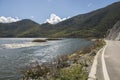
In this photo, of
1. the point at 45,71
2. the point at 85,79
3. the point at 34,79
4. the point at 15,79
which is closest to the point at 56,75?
the point at 85,79

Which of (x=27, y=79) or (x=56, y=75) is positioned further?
(x=27, y=79)

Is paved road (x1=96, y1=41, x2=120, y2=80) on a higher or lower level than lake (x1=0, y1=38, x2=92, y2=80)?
higher

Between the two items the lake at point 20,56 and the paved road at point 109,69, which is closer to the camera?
the paved road at point 109,69

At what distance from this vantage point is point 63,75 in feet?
36.5

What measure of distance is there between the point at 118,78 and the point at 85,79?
186 centimetres

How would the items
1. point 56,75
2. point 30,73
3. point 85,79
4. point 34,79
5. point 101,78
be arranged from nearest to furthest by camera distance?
point 85,79, point 101,78, point 56,75, point 34,79, point 30,73

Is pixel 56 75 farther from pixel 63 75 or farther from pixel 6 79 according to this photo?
pixel 6 79

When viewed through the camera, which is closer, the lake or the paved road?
the paved road

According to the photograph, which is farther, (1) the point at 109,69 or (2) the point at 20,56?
(2) the point at 20,56

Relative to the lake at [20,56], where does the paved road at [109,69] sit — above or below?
above

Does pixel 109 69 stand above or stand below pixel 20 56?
above

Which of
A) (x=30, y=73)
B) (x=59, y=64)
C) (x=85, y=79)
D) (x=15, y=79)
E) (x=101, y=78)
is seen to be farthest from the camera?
(x=59, y=64)

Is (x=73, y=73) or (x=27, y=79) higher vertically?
(x=73, y=73)

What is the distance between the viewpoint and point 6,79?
2091 cm
